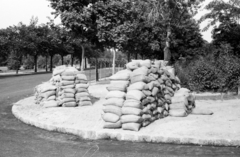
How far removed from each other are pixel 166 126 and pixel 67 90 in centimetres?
466

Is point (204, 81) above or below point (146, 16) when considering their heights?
below

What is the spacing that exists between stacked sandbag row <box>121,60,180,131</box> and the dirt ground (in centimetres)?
23

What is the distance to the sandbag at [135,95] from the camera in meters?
6.78

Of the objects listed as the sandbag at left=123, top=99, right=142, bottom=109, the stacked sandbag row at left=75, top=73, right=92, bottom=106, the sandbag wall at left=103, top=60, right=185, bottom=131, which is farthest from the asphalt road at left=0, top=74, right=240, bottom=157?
the stacked sandbag row at left=75, top=73, right=92, bottom=106

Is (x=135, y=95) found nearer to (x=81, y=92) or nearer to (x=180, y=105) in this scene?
(x=180, y=105)

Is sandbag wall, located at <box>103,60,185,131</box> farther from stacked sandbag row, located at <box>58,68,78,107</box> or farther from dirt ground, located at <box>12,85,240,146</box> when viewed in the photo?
stacked sandbag row, located at <box>58,68,78,107</box>

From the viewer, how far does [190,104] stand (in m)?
8.98

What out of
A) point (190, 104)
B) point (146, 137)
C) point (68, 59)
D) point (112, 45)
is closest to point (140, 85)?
point (146, 137)

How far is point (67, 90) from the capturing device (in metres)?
10.2

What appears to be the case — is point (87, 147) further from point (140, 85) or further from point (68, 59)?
point (68, 59)

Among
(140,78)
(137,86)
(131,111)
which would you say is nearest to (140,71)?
(140,78)

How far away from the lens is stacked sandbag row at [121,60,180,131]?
6658 millimetres

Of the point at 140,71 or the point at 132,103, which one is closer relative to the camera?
the point at 132,103

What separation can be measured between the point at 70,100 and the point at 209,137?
5715mm
